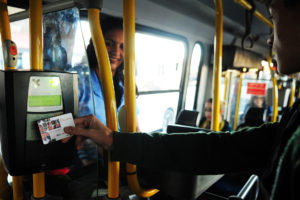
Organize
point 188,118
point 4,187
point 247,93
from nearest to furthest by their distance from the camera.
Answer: point 4,187, point 188,118, point 247,93

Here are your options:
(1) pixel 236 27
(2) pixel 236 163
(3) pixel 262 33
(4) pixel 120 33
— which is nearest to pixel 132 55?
(2) pixel 236 163

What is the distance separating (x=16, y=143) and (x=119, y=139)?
1.25ft

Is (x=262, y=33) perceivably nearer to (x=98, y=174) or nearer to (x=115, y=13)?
(x=115, y=13)

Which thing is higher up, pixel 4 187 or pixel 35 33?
pixel 35 33

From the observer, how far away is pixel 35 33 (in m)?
0.99

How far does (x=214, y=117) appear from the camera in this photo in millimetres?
1784

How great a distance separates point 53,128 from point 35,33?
1.38 ft

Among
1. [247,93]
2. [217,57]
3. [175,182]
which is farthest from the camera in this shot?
[247,93]

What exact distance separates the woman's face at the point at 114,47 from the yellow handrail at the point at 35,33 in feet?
3.92

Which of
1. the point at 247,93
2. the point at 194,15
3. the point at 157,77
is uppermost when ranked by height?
the point at 194,15

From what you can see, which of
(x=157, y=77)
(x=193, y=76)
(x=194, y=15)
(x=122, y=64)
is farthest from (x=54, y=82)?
(x=193, y=76)

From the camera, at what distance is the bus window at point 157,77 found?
3438 mm

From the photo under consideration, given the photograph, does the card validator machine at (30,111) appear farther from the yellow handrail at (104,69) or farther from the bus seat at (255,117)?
the bus seat at (255,117)

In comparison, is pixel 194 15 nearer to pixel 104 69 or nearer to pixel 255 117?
pixel 255 117
